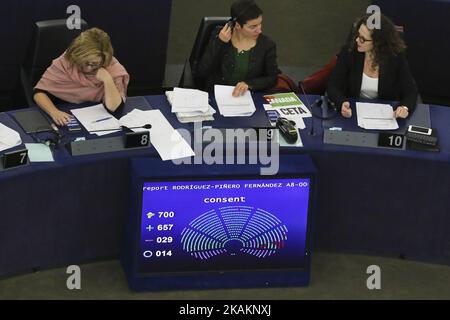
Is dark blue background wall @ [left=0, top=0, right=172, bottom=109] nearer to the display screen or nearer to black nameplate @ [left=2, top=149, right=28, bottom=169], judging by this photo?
black nameplate @ [left=2, top=149, right=28, bottom=169]

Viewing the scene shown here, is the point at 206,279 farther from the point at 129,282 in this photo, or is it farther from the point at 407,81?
the point at 407,81

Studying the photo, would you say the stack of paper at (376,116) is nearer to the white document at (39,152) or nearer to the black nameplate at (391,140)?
the black nameplate at (391,140)

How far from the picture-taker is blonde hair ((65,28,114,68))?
664cm

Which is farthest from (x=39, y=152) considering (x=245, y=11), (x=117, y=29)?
(x=117, y=29)

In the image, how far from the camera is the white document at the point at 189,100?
22.3 ft

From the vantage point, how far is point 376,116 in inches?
271

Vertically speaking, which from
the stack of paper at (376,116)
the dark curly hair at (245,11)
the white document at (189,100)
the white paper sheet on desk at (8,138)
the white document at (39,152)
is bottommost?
the white document at (39,152)

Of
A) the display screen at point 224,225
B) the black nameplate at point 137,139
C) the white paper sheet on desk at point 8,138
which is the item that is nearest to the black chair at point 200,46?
the black nameplate at point 137,139

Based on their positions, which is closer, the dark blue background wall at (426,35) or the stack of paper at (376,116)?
the stack of paper at (376,116)

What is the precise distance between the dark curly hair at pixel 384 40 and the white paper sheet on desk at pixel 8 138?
2.24m

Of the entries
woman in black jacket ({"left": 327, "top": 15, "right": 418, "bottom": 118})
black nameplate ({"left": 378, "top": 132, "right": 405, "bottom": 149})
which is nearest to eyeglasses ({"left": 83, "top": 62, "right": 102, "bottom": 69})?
woman in black jacket ({"left": 327, "top": 15, "right": 418, "bottom": 118})

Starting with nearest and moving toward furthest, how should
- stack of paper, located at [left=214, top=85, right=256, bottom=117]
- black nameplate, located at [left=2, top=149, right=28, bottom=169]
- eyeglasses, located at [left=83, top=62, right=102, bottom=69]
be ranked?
black nameplate, located at [left=2, top=149, right=28, bottom=169], eyeglasses, located at [left=83, top=62, right=102, bottom=69], stack of paper, located at [left=214, top=85, right=256, bottom=117]

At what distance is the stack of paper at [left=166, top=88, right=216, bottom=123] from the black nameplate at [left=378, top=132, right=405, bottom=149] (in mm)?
1037

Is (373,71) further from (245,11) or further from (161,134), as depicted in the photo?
(161,134)
